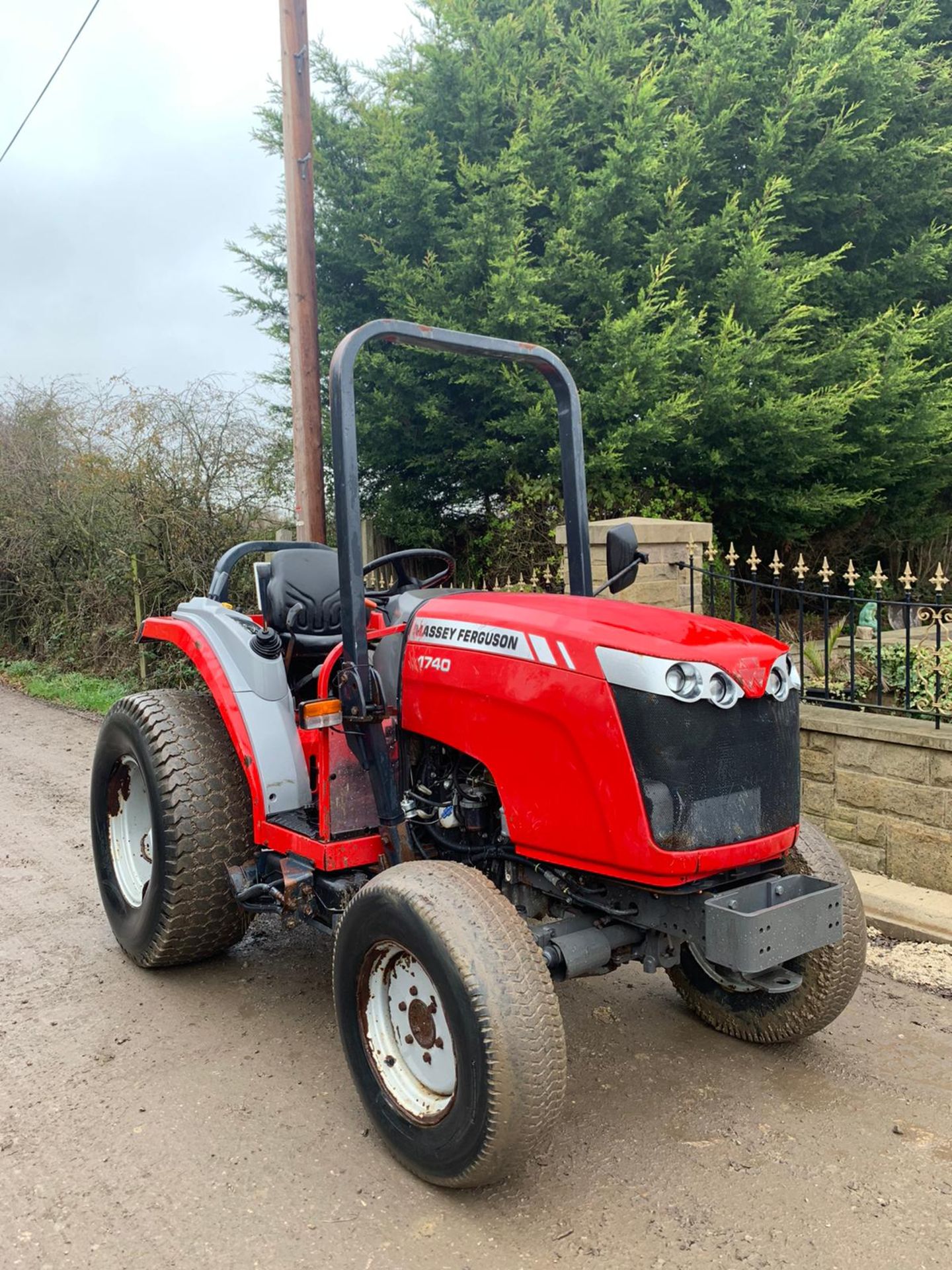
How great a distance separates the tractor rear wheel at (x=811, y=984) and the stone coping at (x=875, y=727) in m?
1.45

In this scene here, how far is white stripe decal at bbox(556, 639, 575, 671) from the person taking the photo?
244cm

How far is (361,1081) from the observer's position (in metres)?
2.63

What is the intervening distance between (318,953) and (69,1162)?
1.42 m

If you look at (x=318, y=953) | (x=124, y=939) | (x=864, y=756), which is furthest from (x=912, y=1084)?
(x=124, y=939)

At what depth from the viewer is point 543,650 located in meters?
2.51

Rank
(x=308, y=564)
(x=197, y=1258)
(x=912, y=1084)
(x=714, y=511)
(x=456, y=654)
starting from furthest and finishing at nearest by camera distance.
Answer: (x=714, y=511)
(x=308, y=564)
(x=912, y=1084)
(x=456, y=654)
(x=197, y=1258)

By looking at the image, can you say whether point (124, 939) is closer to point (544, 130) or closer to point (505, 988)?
point (505, 988)

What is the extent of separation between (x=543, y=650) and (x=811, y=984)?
1.39 meters

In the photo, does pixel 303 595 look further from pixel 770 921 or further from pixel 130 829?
pixel 770 921

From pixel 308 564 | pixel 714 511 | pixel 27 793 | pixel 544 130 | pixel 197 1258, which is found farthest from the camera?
pixel 714 511

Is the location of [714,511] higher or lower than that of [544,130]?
lower

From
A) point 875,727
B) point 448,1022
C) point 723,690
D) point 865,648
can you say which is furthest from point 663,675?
point 865,648

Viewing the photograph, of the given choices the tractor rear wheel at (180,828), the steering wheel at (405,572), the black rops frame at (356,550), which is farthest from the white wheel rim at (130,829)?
the black rops frame at (356,550)

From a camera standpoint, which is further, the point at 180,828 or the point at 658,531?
the point at 658,531
